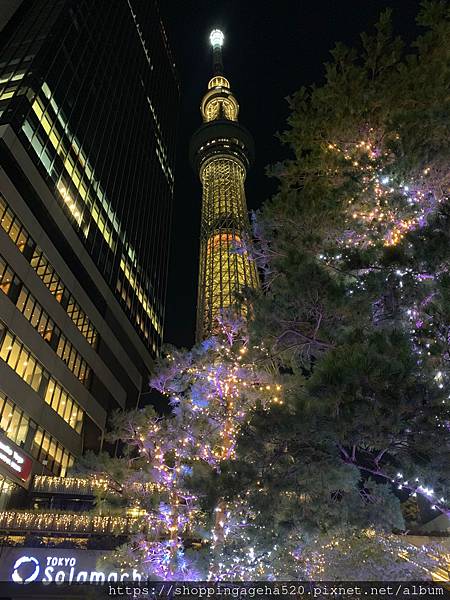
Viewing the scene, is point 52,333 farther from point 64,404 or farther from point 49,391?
point 64,404

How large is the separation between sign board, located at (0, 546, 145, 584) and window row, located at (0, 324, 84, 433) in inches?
354

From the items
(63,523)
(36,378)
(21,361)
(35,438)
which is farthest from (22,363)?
(63,523)

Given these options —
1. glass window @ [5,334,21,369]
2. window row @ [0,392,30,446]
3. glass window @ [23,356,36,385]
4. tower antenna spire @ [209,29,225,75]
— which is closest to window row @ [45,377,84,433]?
glass window @ [23,356,36,385]

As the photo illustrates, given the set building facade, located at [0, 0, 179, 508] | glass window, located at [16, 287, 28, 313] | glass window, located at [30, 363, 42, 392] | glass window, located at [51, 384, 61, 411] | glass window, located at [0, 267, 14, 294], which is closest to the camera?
glass window, located at [0, 267, 14, 294]

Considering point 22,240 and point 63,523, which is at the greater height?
point 22,240

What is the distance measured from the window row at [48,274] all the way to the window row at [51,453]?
724 centimetres

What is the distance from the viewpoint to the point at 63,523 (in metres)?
17.1

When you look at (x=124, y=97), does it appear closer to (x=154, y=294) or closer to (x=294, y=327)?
(x=154, y=294)

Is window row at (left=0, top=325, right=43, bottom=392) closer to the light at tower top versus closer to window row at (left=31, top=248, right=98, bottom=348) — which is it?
window row at (left=31, top=248, right=98, bottom=348)

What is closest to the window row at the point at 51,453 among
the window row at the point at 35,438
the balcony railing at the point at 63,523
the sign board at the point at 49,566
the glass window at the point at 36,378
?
the window row at the point at 35,438

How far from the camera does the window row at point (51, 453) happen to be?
24.1 metres

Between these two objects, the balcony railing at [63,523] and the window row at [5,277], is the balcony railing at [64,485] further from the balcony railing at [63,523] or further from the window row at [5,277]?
the window row at [5,277]

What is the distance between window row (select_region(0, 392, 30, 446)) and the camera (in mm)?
20962

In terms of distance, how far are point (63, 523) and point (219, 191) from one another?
55214 mm
